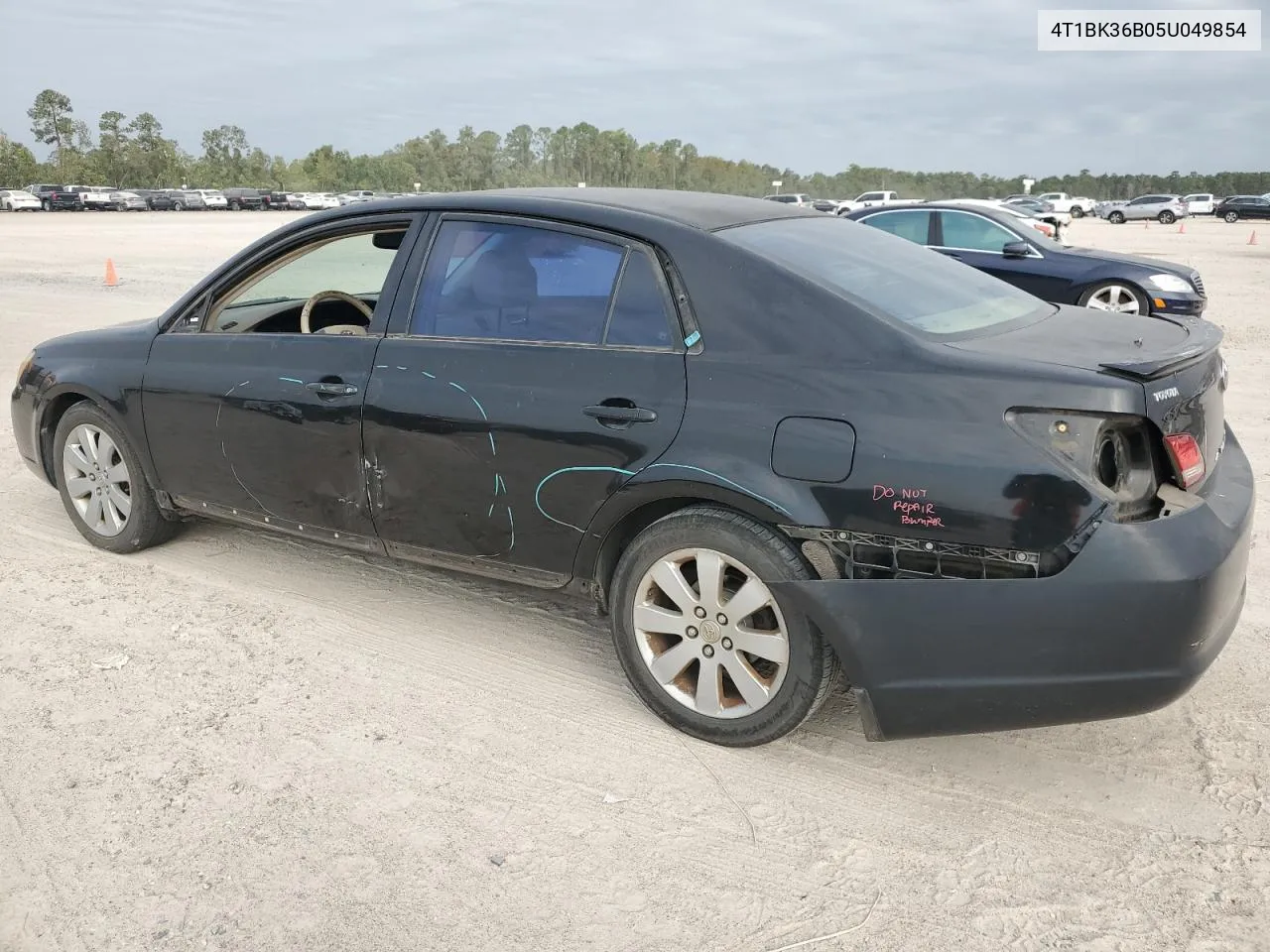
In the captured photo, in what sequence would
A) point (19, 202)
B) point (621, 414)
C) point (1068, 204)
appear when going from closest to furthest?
point (621, 414) < point (1068, 204) < point (19, 202)

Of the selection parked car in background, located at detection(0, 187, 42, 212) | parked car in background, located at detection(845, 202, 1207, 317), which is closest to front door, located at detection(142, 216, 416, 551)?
parked car in background, located at detection(845, 202, 1207, 317)

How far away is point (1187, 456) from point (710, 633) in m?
1.42

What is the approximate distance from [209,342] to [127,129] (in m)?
123

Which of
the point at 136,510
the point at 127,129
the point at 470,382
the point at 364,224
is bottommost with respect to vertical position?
the point at 136,510

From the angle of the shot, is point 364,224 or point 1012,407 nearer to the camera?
point 1012,407

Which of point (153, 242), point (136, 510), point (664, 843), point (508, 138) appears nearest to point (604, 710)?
point (664, 843)

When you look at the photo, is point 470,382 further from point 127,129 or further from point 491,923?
point 127,129

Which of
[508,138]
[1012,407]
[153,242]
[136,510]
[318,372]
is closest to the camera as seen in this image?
[1012,407]

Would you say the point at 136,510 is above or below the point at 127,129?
below

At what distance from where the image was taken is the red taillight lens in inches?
111

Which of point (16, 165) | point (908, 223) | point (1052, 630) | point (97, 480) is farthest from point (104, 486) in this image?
point (16, 165)

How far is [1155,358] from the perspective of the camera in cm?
292

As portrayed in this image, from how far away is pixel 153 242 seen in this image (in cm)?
3095

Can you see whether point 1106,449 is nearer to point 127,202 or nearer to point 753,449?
point 753,449
